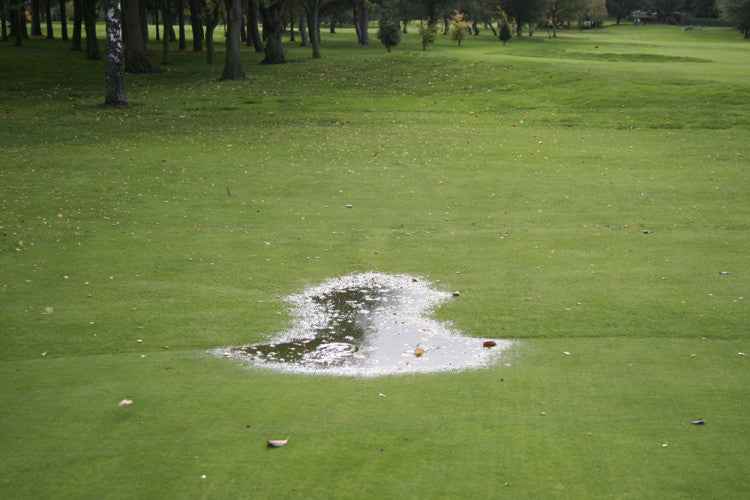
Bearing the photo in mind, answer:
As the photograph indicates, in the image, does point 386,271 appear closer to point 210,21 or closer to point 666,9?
point 210,21

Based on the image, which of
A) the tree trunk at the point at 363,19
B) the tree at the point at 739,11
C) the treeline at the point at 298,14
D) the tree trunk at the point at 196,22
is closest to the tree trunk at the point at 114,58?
the treeline at the point at 298,14

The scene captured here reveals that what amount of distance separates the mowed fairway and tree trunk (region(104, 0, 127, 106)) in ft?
7.01

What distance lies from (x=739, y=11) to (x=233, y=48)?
197 ft

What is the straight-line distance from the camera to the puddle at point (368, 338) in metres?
7.98

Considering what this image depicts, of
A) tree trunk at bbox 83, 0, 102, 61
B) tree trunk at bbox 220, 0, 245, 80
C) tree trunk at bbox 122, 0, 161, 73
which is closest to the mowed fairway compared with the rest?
tree trunk at bbox 220, 0, 245, 80

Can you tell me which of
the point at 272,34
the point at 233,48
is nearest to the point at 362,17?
the point at 272,34

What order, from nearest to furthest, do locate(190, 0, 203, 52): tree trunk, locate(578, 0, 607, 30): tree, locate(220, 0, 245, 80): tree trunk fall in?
locate(220, 0, 245, 80): tree trunk, locate(190, 0, 203, 52): tree trunk, locate(578, 0, 607, 30): tree

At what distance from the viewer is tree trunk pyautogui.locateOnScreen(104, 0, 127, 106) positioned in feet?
82.6

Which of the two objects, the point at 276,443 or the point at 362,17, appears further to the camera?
the point at 362,17

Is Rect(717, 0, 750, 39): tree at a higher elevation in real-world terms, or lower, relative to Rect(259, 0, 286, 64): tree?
higher

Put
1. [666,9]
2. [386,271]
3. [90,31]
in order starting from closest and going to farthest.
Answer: [386,271] → [90,31] → [666,9]

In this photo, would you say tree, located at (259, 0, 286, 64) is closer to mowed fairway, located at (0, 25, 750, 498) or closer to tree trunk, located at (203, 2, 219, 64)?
tree trunk, located at (203, 2, 219, 64)

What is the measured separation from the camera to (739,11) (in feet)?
235

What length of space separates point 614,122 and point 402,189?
1228 cm
